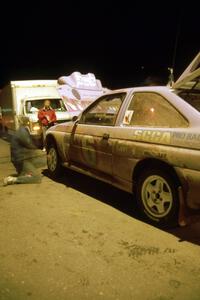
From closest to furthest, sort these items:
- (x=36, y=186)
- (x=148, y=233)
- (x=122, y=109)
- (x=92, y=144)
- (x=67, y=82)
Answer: (x=148, y=233) → (x=122, y=109) → (x=92, y=144) → (x=36, y=186) → (x=67, y=82)

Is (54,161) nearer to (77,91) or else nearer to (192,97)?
(192,97)

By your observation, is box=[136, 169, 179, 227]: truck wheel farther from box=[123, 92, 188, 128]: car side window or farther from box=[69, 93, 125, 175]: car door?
box=[69, 93, 125, 175]: car door

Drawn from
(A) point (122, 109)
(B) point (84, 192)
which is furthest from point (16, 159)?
(A) point (122, 109)

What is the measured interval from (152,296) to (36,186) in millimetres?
4181

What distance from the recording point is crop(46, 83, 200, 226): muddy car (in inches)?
169

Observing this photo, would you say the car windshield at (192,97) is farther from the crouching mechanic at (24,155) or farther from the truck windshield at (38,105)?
the truck windshield at (38,105)

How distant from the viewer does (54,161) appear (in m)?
7.50

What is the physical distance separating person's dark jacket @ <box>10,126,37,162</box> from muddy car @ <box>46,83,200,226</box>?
4.79 feet

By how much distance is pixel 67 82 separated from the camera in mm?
13406

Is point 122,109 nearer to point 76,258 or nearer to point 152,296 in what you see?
point 76,258

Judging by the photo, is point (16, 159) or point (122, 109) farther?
point (16, 159)

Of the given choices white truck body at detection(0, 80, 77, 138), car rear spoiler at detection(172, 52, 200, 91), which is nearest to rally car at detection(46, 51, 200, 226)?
car rear spoiler at detection(172, 52, 200, 91)

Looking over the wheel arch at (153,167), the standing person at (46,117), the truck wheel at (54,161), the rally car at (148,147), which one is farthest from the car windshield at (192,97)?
the standing person at (46,117)

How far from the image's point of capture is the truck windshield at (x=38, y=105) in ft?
40.4
